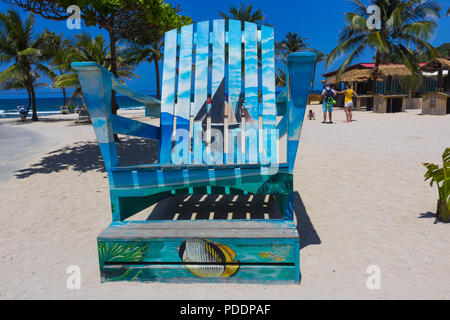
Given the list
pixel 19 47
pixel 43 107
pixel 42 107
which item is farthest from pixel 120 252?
pixel 42 107

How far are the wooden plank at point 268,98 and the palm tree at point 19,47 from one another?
20254 mm

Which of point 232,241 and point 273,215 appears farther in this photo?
point 273,215

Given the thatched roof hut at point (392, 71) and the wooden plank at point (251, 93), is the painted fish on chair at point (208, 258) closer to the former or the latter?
the wooden plank at point (251, 93)

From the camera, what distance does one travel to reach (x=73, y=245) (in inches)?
100

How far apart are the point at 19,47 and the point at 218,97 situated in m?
21.9

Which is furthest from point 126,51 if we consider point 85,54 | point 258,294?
point 258,294

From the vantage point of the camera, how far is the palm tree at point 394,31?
15.9 m

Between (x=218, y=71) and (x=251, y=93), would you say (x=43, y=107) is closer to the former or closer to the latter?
(x=218, y=71)

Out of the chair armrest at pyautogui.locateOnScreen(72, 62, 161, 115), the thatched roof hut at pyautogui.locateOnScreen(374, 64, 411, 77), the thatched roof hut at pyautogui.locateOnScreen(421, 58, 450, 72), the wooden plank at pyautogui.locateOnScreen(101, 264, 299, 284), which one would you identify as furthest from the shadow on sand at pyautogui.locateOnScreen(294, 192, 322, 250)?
the thatched roof hut at pyautogui.locateOnScreen(421, 58, 450, 72)

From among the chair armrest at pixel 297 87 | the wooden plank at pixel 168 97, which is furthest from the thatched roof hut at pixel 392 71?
the chair armrest at pixel 297 87

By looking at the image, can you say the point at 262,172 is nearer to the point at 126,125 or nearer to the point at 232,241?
the point at 232,241

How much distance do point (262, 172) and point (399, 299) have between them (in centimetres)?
107

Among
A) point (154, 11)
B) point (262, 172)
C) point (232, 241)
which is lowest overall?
point (232, 241)

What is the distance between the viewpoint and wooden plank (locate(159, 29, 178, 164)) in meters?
2.99
